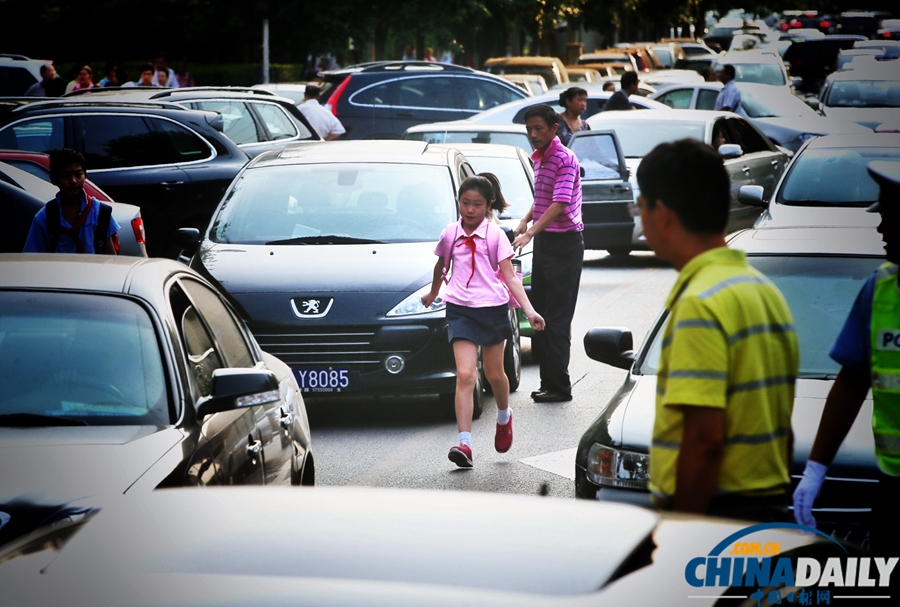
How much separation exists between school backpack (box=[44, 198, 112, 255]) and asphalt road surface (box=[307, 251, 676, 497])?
1.78 m

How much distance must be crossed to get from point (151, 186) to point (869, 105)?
17861 millimetres

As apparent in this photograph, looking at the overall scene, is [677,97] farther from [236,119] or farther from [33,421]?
[33,421]

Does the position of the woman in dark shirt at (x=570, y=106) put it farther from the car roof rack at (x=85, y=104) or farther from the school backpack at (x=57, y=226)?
the school backpack at (x=57, y=226)

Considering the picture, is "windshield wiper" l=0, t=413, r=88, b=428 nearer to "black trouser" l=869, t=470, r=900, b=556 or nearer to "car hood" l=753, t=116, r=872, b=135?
"black trouser" l=869, t=470, r=900, b=556

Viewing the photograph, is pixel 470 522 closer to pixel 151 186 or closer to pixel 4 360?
pixel 4 360

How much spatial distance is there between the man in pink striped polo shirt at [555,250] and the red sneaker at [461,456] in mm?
1941

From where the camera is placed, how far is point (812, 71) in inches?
1909

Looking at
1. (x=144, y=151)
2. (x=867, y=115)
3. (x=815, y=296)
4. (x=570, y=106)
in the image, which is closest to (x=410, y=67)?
(x=867, y=115)

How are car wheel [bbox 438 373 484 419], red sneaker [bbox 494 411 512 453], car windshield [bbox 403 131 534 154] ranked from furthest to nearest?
car windshield [bbox 403 131 534 154], car wheel [bbox 438 373 484 419], red sneaker [bbox 494 411 512 453]

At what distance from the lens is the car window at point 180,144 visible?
1398 centimetres

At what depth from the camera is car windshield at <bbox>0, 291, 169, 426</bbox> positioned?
4637mm

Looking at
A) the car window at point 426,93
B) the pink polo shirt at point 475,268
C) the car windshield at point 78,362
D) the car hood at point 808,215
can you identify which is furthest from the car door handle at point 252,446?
the car window at point 426,93

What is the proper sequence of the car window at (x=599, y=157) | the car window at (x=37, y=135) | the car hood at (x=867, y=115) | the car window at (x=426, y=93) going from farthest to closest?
1. the car hood at (x=867, y=115)
2. the car window at (x=426, y=93)
3. the car window at (x=599, y=157)
4. the car window at (x=37, y=135)

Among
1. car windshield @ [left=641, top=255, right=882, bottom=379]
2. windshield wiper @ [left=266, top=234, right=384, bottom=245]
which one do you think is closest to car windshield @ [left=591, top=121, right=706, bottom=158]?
windshield wiper @ [left=266, top=234, right=384, bottom=245]
